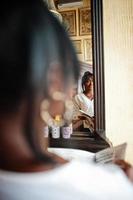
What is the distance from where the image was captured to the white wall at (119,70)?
1.50m

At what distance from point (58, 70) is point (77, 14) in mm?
1219

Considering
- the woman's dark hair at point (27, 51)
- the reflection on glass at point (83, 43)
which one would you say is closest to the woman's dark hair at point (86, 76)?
the reflection on glass at point (83, 43)

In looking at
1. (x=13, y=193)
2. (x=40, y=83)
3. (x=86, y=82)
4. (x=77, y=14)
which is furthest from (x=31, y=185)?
(x=77, y=14)

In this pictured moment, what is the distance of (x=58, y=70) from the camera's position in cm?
36

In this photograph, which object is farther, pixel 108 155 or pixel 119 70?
pixel 119 70

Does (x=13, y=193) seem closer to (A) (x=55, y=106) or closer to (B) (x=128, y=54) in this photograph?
(A) (x=55, y=106)

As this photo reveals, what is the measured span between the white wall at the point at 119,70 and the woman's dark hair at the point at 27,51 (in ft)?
3.98

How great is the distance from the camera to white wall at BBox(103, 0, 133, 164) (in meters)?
1.50

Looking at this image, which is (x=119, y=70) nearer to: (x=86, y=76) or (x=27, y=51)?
(x=86, y=76)

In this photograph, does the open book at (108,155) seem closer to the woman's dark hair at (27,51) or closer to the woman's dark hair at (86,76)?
the woman's dark hair at (86,76)

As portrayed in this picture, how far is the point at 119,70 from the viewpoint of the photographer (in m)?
1.54

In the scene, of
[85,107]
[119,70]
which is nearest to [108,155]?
[85,107]

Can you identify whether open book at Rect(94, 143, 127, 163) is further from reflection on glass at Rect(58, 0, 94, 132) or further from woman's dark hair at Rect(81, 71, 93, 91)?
woman's dark hair at Rect(81, 71, 93, 91)

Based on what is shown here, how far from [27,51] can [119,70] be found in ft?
4.11
